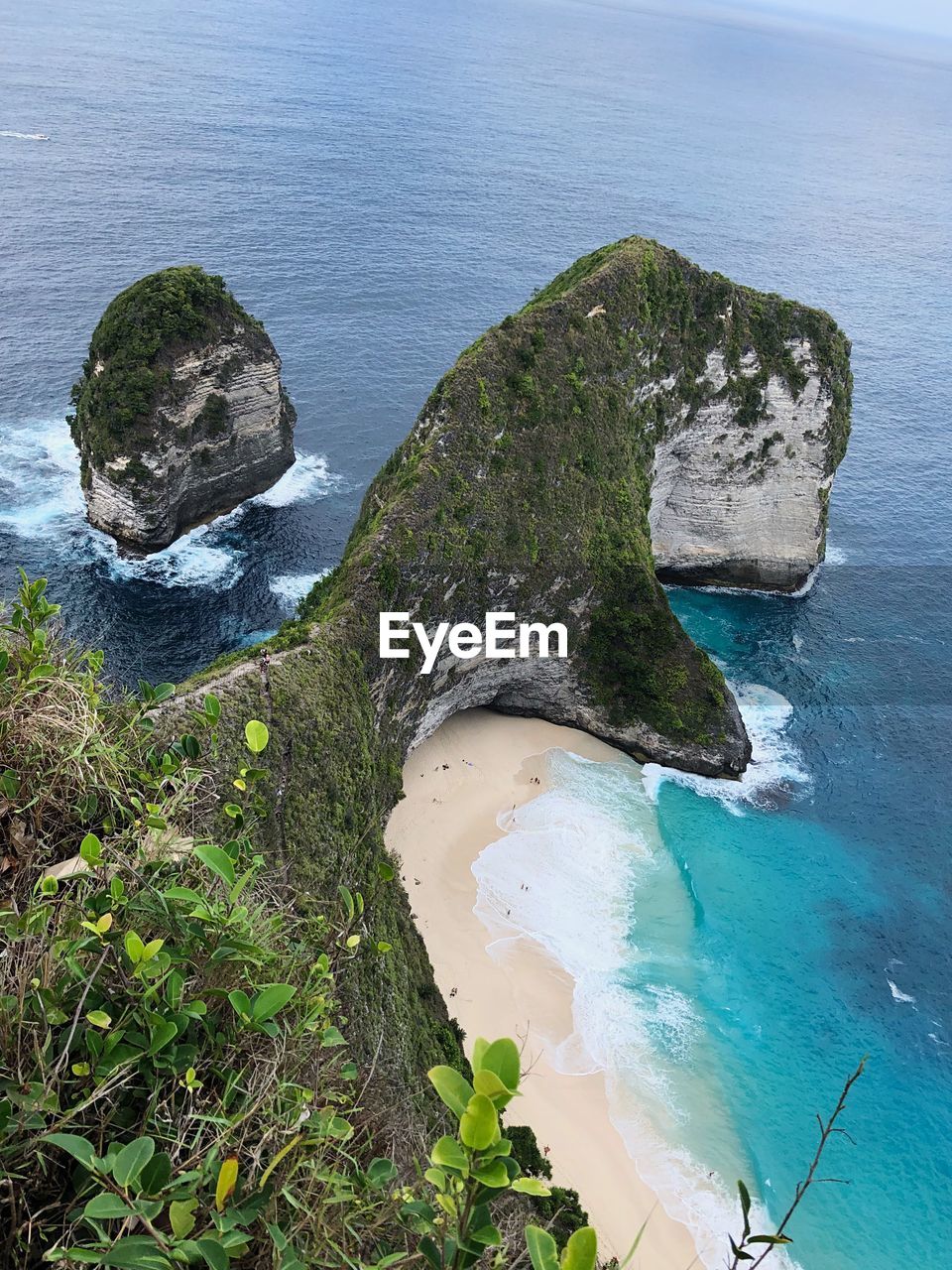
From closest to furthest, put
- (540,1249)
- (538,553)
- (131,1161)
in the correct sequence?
(540,1249), (131,1161), (538,553)

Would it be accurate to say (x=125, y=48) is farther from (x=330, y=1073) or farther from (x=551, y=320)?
(x=330, y=1073)

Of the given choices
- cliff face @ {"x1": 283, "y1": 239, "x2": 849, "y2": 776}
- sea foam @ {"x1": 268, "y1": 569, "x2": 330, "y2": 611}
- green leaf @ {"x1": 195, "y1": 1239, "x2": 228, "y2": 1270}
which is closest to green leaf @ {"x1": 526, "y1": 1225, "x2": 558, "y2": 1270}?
green leaf @ {"x1": 195, "y1": 1239, "x2": 228, "y2": 1270}

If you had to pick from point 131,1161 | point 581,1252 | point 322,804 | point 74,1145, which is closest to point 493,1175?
point 581,1252

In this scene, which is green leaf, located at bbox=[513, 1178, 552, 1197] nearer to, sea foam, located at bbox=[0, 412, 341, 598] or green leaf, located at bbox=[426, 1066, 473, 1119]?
green leaf, located at bbox=[426, 1066, 473, 1119]

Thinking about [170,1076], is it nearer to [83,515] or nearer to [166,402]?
[166,402]

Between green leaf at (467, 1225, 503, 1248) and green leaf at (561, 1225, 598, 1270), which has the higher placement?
green leaf at (561, 1225, 598, 1270)
